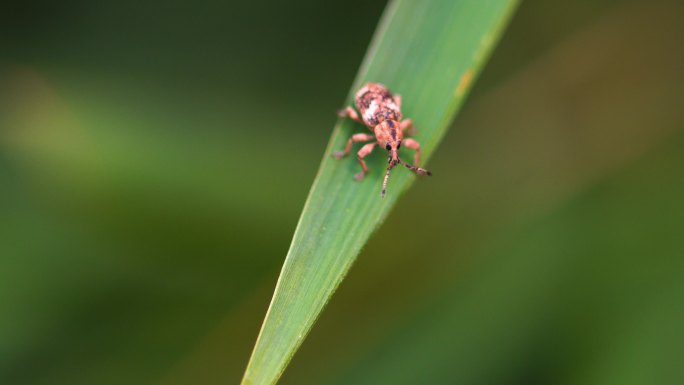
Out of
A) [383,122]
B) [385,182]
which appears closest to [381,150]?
[383,122]

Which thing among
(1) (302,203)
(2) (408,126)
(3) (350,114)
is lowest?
(1) (302,203)

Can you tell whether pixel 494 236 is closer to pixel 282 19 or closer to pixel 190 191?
pixel 190 191

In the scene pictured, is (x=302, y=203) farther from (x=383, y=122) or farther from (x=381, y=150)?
(x=383, y=122)

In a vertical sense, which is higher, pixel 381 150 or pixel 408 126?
pixel 408 126

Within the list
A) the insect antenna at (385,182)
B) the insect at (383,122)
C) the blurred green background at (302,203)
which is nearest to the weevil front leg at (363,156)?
the insect at (383,122)

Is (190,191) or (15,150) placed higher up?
(190,191)

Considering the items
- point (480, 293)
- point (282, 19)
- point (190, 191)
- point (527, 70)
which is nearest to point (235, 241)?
point (190, 191)
